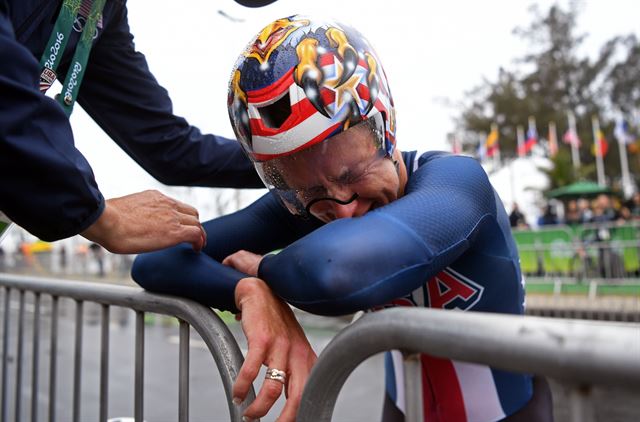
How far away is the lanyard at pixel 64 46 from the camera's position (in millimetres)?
1604

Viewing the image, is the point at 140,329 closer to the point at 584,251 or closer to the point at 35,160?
the point at 35,160

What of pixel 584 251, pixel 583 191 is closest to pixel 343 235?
pixel 584 251

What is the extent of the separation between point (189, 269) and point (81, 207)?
1.21 feet

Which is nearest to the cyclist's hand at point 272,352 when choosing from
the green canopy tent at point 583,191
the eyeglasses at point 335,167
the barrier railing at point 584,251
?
the eyeglasses at point 335,167

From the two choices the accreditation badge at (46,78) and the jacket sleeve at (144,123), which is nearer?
the accreditation badge at (46,78)

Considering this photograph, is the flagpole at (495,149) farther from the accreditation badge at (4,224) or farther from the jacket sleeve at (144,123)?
the accreditation badge at (4,224)

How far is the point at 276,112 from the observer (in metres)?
1.36

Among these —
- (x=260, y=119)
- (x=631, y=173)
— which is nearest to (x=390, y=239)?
(x=260, y=119)

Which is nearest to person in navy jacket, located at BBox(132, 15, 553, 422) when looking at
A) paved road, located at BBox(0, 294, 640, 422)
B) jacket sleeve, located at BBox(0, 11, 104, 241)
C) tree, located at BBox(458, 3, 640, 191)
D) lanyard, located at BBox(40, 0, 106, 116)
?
jacket sleeve, located at BBox(0, 11, 104, 241)

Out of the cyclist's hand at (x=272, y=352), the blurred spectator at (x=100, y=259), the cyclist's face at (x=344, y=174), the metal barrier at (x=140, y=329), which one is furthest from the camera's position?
the blurred spectator at (x=100, y=259)

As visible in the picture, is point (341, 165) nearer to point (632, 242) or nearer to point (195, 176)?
point (195, 176)

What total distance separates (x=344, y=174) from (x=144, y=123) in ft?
3.31

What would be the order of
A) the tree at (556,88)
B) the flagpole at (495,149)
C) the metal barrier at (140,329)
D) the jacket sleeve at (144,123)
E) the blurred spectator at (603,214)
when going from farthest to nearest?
the tree at (556,88), the flagpole at (495,149), the blurred spectator at (603,214), the jacket sleeve at (144,123), the metal barrier at (140,329)

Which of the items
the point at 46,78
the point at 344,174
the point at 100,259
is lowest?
the point at 100,259
